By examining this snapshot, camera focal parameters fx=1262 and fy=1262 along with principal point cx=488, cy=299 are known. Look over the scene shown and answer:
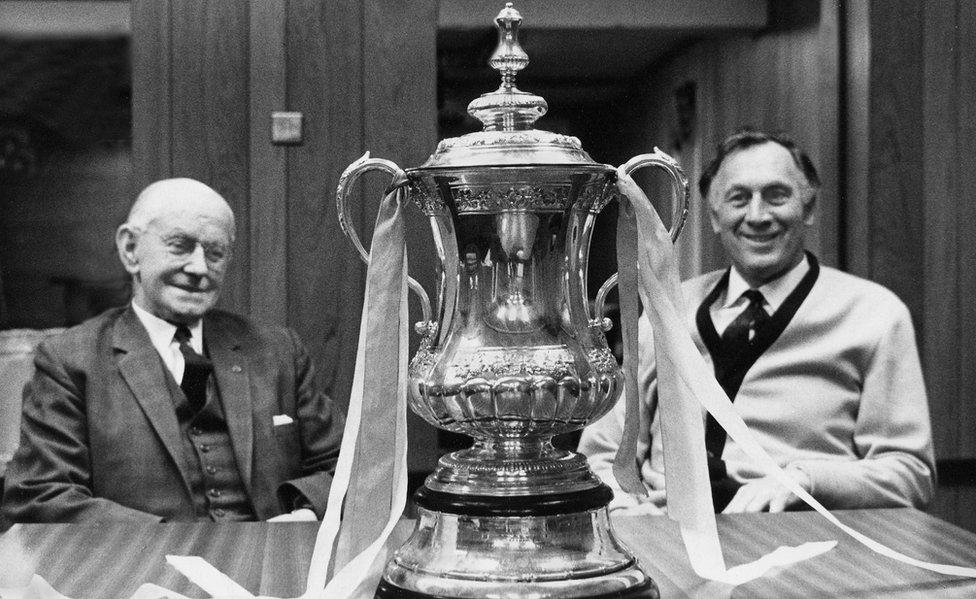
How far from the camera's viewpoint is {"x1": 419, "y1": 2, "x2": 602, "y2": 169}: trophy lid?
1158 millimetres

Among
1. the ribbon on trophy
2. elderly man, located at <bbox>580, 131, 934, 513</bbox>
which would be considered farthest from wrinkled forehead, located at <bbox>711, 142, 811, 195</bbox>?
the ribbon on trophy

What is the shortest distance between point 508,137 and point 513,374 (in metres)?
0.23

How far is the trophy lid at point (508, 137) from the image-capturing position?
1.16 meters

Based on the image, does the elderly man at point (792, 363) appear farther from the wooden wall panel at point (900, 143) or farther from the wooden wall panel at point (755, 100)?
the wooden wall panel at point (755, 100)

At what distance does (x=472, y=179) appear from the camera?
1.15m

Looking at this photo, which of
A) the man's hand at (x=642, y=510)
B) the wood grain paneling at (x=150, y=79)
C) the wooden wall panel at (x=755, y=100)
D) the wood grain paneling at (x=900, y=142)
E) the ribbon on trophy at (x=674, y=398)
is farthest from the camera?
the wooden wall panel at (x=755, y=100)

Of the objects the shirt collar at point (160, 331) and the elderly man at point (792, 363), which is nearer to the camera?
the elderly man at point (792, 363)

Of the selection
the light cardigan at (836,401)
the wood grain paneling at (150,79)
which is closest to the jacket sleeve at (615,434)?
the light cardigan at (836,401)

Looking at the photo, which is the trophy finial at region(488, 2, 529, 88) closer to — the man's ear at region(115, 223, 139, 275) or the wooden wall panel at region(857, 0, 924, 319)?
the man's ear at region(115, 223, 139, 275)

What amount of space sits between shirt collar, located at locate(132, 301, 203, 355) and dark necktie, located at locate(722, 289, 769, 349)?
3.29ft

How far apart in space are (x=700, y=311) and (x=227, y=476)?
959 millimetres

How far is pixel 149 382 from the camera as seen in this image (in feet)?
7.33

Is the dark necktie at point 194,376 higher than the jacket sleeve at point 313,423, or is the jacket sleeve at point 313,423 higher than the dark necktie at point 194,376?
the dark necktie at point 194,376

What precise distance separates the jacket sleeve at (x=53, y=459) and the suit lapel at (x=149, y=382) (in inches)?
3.5
